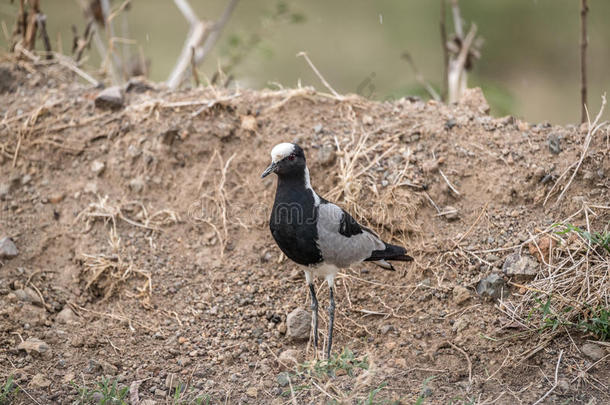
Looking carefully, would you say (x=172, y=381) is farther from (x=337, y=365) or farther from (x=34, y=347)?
(x=337, y=365)

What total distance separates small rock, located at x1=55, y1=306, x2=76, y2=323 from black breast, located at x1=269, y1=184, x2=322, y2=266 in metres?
1.43

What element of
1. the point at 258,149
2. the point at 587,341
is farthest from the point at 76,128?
the point at 587,341

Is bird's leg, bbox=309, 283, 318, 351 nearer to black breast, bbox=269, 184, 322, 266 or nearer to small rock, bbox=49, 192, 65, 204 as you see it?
black breast, bbox=269, 184, 322, 266

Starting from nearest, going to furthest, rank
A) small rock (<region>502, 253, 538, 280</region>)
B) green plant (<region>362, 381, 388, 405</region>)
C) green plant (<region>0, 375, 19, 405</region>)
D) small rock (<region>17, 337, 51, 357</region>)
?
green plant (<region>362, 381, 388, 405</region>), green plant (<region>0, 375, 19, 405</region>), small rock (<region>17, 337, 51, 357</region>), small rock (<region>502, 253, 538, 280</region>)

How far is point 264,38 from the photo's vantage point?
6906 mm

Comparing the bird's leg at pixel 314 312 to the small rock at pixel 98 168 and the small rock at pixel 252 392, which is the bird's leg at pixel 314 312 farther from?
the small rock at pixel 98 168

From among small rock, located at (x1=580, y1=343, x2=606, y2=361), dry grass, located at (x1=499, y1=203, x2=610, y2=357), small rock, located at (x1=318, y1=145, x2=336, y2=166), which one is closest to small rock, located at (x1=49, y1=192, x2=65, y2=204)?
small rock, located at (x1=318, y1=145, x2=336, y2=166)

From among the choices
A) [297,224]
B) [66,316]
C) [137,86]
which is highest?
[137,86]

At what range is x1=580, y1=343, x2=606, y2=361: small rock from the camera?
3645mm

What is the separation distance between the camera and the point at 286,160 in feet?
13.5

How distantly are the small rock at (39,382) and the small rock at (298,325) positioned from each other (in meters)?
1.44

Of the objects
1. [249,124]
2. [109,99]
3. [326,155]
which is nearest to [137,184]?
[109,99]

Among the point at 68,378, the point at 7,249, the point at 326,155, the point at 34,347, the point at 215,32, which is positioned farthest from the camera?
the point at 215,32

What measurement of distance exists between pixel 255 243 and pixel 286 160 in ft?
3.06
